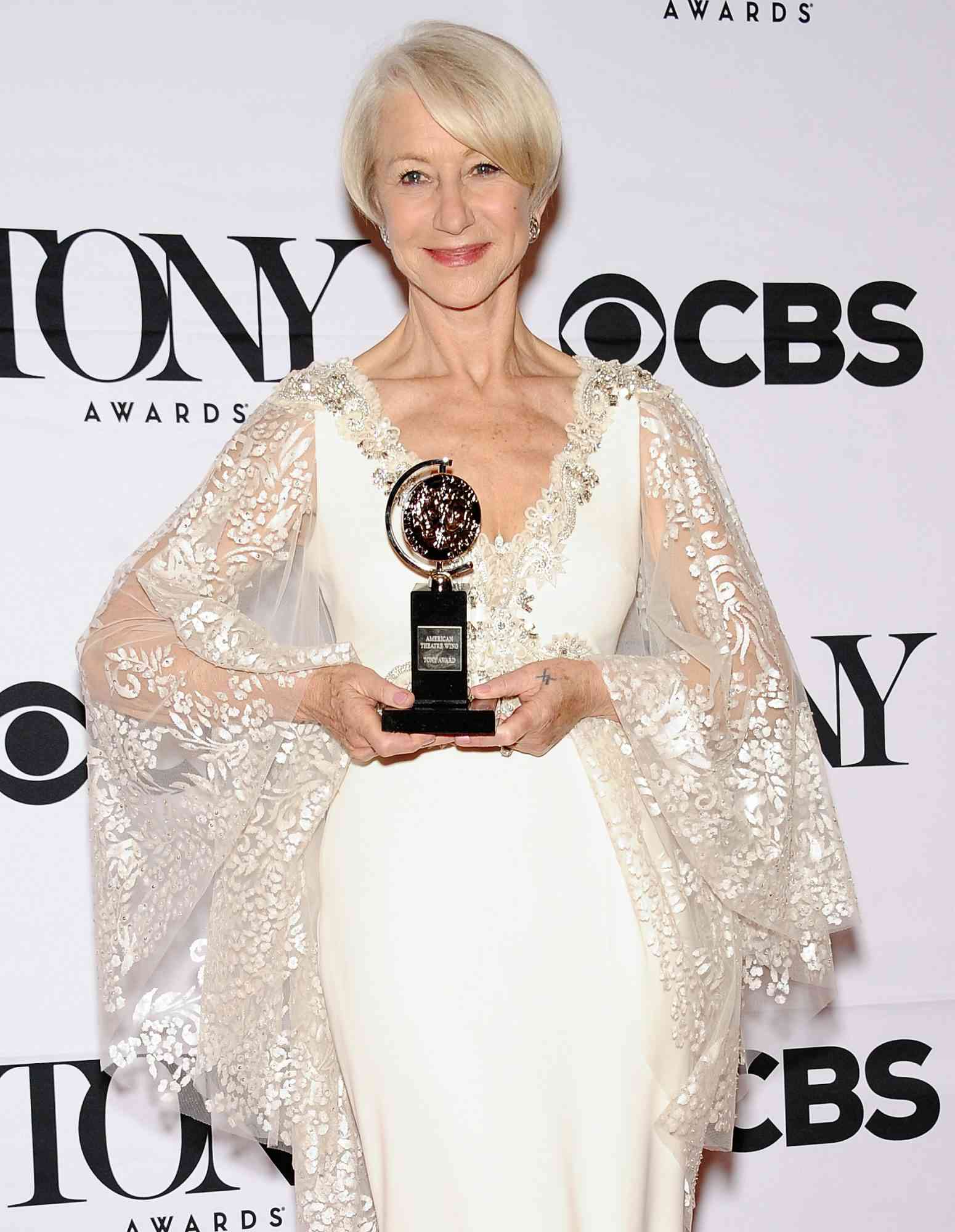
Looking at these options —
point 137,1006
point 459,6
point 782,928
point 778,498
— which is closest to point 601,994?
point 782,928

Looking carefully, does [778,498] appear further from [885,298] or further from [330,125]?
[330,125]

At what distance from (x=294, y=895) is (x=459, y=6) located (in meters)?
1.40

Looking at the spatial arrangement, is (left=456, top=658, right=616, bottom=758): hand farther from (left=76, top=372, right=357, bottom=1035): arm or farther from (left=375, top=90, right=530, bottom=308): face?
(left=375, top=90, right=530, bottom=308): face

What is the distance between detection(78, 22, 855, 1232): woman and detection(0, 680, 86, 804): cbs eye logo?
0.50 metres

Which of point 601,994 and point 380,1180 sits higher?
point 601,994

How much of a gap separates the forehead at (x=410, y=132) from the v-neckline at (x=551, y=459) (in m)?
0.24

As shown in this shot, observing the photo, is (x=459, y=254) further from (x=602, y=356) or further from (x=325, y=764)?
(x=602, y=356)

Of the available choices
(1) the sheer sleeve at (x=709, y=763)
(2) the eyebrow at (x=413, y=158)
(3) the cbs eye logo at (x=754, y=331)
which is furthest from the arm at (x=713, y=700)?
(3) the cbs eye logo at (x=754, y=331)

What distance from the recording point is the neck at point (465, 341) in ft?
5.61

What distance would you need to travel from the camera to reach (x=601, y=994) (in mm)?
1565

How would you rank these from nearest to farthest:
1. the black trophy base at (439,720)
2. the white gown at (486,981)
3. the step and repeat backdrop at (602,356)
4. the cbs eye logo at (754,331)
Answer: the black trophy base at (439,720) → the white gown at (486,981) → the step and repeat backdrop at (602,356) → the cbs eye logo at (754,331)

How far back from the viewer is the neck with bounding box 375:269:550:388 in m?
1.71

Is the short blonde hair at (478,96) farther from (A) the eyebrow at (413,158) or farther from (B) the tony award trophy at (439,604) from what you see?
(B) the tony award trophy at (439,604)

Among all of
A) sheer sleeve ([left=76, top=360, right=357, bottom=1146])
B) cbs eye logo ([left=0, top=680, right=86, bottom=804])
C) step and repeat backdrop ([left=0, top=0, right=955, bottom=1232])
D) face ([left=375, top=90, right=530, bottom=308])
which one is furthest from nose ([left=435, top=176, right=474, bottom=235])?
cbs eye logo ([left=0, top=680, right=86, bottom=804])
